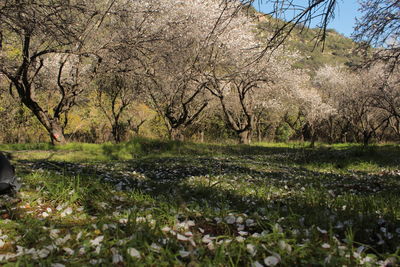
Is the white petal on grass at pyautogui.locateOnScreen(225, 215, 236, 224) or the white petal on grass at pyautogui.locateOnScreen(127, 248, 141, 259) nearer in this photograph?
the white petal on grass at pyautogui.locateOnScreen(127, 248, 141, 259)

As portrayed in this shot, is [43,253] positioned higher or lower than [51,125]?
lower

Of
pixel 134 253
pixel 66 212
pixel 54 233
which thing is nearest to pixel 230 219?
pixel 134 253

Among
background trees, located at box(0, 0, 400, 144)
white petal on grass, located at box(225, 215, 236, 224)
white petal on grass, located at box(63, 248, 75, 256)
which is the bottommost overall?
white petal on grass, located at box(63, 248, 75, 256)

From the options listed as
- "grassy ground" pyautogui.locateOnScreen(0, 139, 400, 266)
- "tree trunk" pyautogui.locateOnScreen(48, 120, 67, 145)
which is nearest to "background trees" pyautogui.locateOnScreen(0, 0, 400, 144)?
"tree trunk" pyautogui.locateOnScreen(48, 120, 67, 145)

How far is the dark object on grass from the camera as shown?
3.86m

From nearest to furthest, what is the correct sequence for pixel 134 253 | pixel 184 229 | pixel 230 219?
pixel 134 253, pixel 184 229, pixel 230 219

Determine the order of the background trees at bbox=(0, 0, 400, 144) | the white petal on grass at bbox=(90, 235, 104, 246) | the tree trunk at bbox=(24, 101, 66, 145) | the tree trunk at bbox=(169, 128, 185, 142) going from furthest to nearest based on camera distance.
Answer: the tree trunk at bbox=(169, 128, 185, 142), the tree trunk at bbox=(24, 101, 66, 145), the background trees at bbox=(0, 0, 400, 144), the white petal on grass at bbox=(90, 235, 104, 246)

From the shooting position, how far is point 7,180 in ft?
12.8

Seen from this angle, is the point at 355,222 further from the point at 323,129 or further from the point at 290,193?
the point at 323,129

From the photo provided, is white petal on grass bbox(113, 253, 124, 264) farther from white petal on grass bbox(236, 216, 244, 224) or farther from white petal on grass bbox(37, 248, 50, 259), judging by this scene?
white petal on grass bbox(236, 216, 244, 224)

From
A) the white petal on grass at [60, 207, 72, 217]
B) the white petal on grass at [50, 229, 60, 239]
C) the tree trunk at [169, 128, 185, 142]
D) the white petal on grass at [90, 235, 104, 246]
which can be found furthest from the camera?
the tree trunk at [169, 128, 185, 142]

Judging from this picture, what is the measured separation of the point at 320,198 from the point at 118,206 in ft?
9.30

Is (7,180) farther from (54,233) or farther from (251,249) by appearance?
(251,249)

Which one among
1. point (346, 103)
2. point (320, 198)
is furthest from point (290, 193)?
point (346, 103)
